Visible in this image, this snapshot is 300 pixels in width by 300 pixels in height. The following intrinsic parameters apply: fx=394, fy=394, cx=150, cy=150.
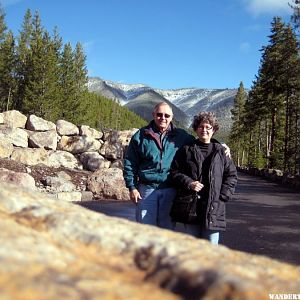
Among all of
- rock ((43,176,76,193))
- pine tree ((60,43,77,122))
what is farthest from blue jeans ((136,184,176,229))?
pine tree ((60,43,77,122))

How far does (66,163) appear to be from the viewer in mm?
21453

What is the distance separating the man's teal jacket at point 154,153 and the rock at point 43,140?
18.4m

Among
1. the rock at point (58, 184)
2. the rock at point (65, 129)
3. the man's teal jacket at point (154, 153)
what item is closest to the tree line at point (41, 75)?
the rock at point (65, 129)

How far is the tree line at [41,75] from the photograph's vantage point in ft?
144

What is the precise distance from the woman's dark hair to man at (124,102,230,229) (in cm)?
19

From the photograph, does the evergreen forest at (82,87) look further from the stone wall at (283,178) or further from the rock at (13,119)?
the rock at (13,119)

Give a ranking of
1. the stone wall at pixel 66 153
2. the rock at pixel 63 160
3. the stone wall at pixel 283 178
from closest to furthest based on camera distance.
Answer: the stone wall at pixel 66 153 → the stone wall at pixel 283 178 → the rock at pixel 63 160

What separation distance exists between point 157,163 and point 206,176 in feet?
1.72

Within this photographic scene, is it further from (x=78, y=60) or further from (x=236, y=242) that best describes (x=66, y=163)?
(x=78, y=60)

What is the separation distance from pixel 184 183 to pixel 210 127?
63 centimetres

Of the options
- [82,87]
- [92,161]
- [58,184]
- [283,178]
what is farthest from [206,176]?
[82,87]

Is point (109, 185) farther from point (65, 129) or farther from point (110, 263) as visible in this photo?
point (110, 263)

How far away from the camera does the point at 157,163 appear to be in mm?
4047

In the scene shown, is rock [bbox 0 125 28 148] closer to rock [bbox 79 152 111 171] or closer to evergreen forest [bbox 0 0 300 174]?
rock [bbox 79 152 111 171]
